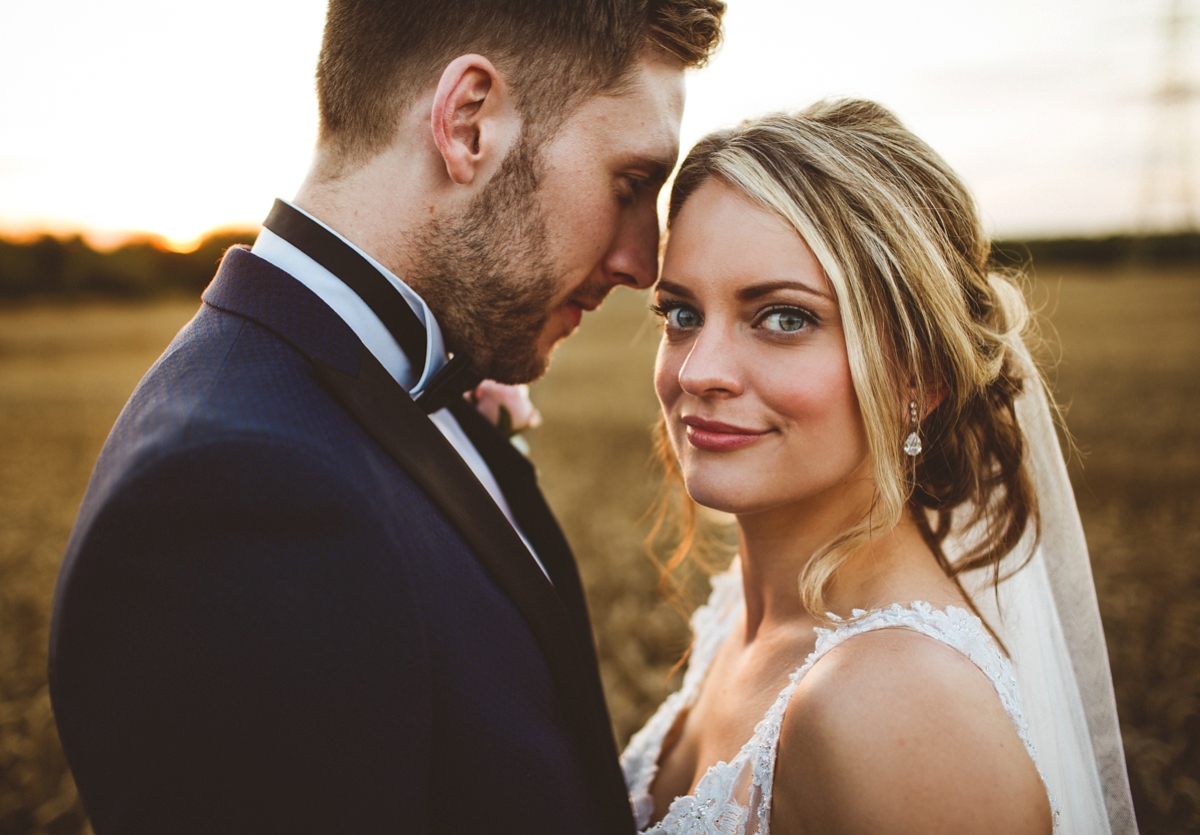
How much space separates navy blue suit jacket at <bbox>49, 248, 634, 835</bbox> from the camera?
1377 mm

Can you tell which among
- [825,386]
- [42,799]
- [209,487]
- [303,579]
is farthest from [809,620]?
[42,799]

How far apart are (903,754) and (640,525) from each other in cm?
732

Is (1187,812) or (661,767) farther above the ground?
(661,767)

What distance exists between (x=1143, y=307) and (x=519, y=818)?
35762 millimetres

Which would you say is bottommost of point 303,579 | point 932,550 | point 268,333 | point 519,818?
point 519,818

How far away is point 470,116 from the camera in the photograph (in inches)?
85.9

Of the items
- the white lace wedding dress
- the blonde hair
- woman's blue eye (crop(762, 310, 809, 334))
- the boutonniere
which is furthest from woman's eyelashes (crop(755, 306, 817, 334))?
the boutonniere

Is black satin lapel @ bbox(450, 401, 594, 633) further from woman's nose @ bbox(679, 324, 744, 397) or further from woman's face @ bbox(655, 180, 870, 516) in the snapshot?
woman's nose @ bbox(679, 324, 744, 397)

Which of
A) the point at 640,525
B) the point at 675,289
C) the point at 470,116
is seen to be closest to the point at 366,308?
the point at 470,116

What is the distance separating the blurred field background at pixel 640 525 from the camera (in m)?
4.17

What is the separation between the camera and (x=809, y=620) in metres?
2.35

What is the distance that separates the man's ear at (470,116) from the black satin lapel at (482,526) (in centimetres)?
71

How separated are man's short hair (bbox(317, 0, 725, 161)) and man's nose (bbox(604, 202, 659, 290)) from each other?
466mm

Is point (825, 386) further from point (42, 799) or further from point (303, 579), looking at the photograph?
point (42, 799)
